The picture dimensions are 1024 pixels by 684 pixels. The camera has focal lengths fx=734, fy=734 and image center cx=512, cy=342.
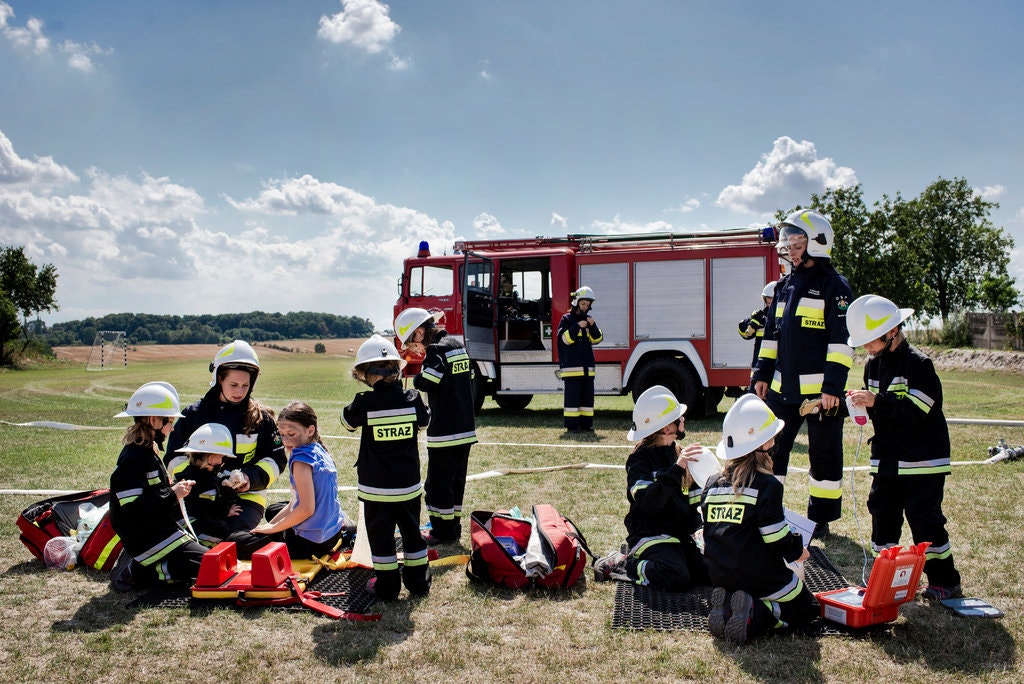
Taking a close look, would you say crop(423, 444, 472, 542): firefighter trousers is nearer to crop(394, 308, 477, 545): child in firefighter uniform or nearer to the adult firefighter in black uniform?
crop(394, 308, 477, 545): child in firefighter uniform

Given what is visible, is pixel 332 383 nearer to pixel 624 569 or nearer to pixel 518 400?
pixel 518 400

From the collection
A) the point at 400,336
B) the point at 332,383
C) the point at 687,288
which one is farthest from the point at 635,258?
the point at 332,383

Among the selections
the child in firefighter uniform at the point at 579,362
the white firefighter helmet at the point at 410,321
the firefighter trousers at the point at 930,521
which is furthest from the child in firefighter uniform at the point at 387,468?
the child in firefighter uniform at the point at 579,362

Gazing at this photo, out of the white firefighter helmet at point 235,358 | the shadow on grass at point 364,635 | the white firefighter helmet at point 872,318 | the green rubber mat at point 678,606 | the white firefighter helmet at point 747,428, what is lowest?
the shadow on grass at point 364,635

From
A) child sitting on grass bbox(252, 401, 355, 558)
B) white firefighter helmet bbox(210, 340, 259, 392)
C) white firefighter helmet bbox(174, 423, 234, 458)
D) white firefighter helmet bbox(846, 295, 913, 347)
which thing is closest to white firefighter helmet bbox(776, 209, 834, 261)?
white firefighter helmet bbox(846, 295, 913, 347)

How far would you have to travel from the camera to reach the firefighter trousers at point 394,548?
12.6 feet

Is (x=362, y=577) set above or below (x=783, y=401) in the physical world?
below

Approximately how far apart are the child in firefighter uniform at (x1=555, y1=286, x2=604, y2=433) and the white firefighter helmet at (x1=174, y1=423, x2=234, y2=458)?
20.1 feet

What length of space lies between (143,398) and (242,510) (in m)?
1.00

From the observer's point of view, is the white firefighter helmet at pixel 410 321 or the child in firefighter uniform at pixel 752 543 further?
the white firefighter helmet at pixel 410 321

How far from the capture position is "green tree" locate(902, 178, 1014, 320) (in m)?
40.8

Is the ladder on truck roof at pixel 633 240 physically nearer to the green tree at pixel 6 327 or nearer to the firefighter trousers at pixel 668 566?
the firefighter trousers at pixel 668 566

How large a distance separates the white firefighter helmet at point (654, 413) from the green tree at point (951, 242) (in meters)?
42.7

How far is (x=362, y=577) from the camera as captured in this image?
13.9ft
